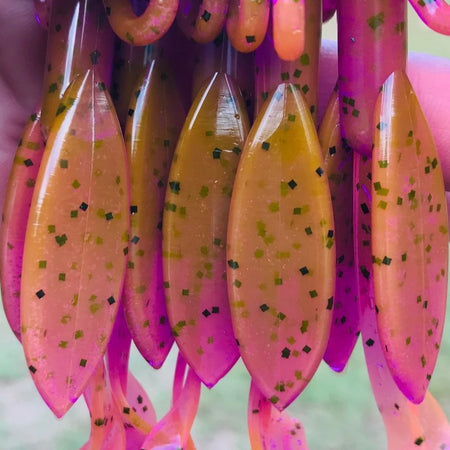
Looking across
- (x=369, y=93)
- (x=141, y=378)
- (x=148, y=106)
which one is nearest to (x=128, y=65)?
(x=148, y=106)

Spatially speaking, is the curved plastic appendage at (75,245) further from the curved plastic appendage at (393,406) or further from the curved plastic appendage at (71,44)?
the curved plastic appendage at (393,406)

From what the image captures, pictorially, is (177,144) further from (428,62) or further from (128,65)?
(428,62)

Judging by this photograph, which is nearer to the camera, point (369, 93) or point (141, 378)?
point (369, 93)

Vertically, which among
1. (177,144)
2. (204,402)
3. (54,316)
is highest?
(177,144)

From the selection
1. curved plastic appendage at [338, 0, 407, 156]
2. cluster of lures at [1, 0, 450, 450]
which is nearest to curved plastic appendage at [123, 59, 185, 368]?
cluster of lures at [1, 0, 450, 450]

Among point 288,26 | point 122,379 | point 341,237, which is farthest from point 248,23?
point 122,379

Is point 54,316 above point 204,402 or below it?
above
